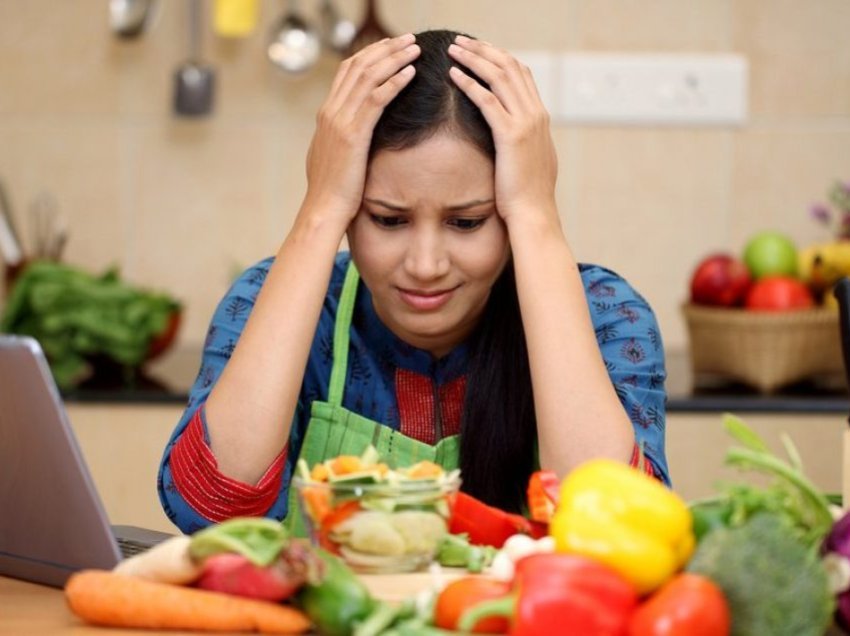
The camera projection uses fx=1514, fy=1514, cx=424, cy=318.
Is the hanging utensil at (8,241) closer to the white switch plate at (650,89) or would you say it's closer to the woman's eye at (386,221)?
the white switch plate at (650,89)

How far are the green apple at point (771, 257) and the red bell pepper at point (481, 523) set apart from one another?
1561 mm

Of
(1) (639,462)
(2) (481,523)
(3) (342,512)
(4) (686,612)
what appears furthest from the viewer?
(1) (639,462)

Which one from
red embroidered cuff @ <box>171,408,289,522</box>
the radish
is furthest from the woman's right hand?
the radish

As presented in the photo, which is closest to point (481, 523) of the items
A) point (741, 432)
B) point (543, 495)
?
point (543, 495)

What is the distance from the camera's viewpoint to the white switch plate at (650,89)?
286 cm

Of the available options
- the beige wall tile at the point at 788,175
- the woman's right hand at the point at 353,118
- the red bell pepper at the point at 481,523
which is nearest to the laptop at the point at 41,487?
the red bell pepper at the point at 481,523

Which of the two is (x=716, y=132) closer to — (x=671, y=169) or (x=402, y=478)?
(x=671, y=169)

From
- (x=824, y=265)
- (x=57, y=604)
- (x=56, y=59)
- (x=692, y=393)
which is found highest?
(x=56, y=59)

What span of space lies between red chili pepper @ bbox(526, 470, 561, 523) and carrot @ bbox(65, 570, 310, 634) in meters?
0.23

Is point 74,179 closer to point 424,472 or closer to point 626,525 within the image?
point 424,472

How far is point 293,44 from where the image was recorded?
9.42 ft

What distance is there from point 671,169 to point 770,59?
28 centimetres

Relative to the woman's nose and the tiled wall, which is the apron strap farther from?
the tiled wall

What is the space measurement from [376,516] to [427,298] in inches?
19.4
